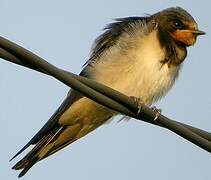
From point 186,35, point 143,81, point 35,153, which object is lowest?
point 35,153

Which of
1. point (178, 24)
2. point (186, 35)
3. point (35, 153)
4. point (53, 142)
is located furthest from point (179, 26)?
point (35, 153)

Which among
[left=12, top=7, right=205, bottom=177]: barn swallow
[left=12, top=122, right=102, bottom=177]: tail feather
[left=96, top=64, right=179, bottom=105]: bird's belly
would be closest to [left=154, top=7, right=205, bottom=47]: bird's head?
[left=12, top=7, right=205, bottom=177]: barn swallow

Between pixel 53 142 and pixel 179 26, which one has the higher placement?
pixel 179 26

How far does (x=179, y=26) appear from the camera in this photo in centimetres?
467

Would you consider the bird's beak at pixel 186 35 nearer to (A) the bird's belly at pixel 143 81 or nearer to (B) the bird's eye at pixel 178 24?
(B) the bird's eye at pixel 178 24

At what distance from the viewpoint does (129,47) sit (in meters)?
4.26

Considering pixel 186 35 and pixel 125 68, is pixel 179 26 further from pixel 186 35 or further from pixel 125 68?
pixel 125 68

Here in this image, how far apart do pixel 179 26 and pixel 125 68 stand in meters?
0.77

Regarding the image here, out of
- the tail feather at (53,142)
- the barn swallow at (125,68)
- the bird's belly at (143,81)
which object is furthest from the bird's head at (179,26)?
the tail feather at (53,142)

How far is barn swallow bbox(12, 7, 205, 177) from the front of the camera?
13.6 feet

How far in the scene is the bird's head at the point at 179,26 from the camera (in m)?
4.51

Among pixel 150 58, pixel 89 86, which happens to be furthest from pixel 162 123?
pixel 150 58

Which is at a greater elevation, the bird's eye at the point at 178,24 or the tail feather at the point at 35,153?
the bird's eye at the point at 178,24

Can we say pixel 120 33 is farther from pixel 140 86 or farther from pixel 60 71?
pixel 60 71
